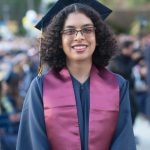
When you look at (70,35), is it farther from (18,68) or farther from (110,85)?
(18,68)

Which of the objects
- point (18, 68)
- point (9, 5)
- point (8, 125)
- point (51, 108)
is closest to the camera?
point (51, 108)

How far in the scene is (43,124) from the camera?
12.2ft

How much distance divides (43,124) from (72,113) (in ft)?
0.61

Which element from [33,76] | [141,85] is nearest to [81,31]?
[33,76]

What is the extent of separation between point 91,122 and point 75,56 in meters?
0.42

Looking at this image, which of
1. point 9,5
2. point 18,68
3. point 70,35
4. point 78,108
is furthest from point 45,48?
point 9,5

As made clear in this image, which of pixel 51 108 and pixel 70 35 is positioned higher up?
pixel 70 35

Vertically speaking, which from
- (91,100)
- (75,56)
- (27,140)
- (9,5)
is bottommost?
(9,5)

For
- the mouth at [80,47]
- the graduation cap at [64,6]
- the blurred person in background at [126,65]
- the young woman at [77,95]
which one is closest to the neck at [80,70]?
the young woman at [77,95]

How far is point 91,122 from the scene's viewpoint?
12.3 ft

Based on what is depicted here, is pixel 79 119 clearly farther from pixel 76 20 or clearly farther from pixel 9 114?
pixel 9 114

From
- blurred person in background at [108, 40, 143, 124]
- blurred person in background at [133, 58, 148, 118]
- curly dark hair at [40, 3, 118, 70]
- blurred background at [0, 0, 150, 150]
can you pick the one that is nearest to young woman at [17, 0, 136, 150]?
curly dark hair at [40, 3, 118, 70]

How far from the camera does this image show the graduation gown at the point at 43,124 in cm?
373

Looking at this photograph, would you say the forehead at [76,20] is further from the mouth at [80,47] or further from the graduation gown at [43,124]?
the graduation gown at [43,124]
